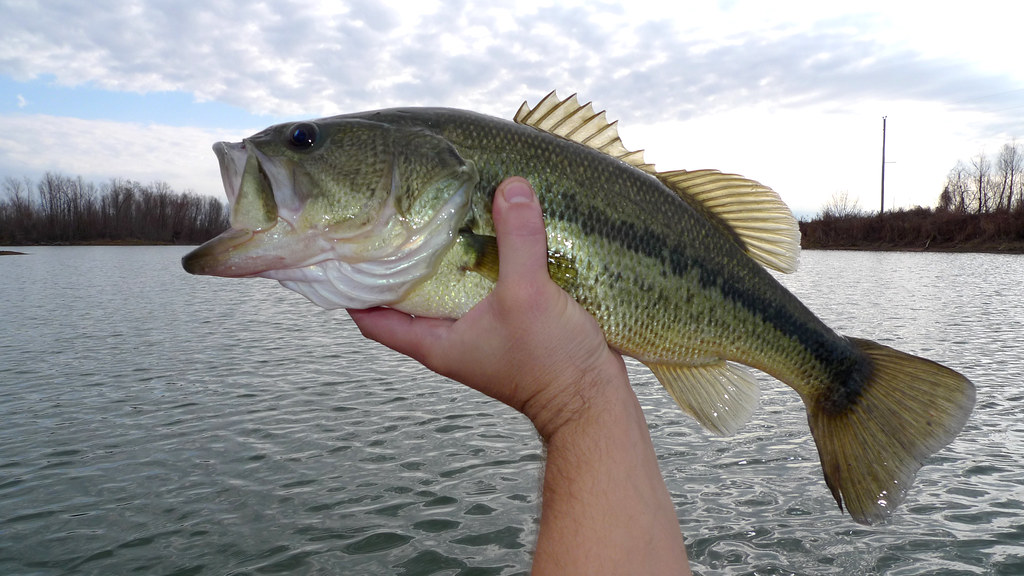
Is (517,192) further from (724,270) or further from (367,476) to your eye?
(367,476)

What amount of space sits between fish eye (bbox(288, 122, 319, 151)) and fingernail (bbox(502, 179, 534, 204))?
795 mm

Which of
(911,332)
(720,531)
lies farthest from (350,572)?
(911,332)

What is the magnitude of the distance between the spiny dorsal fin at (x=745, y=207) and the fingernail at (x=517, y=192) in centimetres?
84

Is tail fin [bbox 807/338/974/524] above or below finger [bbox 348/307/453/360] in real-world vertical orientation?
below

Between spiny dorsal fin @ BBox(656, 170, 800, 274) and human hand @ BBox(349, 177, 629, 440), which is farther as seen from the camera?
spiny dorsal fin @ BBox(656, 170, 800, 274)

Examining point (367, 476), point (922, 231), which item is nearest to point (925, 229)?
point (922, 231)

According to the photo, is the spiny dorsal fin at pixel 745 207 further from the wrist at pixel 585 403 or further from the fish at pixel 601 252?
the wrist at pixel 585 403

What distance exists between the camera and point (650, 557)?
66.6 inches

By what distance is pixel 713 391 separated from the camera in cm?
275

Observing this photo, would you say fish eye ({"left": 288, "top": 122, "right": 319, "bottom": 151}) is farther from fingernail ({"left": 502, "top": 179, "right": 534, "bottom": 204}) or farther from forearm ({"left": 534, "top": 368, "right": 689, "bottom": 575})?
forearm ({"left": 534, "top": 368, "right": 689, "bottom": 575})

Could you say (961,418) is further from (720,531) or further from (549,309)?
(720,531)

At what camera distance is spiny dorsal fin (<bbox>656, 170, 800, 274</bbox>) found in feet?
9.14

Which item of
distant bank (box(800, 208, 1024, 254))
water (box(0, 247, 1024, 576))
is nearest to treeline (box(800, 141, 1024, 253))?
distant bank (box(800, 208, 1024, 254))

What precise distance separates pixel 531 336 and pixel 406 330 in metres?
0.56
